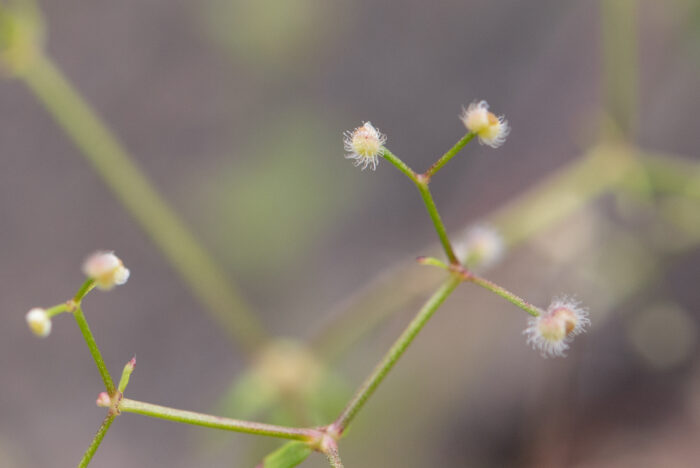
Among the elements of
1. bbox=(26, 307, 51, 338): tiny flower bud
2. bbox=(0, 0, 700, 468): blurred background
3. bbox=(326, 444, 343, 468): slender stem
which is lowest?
bbox=(26, 307, 51, 338): tiny flower bud

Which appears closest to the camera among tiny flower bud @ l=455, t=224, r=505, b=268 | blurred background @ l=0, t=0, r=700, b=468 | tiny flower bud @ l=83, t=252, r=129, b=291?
tiny flower bud @ l=83, t=252, r=129, b=291

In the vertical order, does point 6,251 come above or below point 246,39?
below

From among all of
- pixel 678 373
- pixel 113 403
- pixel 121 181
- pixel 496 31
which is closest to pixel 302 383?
pixel 121 181

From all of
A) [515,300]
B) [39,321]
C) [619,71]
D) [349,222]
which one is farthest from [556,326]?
[349,222]

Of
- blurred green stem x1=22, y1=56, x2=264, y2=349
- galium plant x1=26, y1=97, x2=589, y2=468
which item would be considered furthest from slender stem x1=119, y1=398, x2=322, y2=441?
blurred green stem x1=22, y1=56, x2=264, y2=349

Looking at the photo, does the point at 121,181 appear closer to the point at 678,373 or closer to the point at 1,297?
the point at 1,297

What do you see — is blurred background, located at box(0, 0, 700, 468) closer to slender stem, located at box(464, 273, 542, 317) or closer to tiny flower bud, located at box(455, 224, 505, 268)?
tiny flower bud, located at box(455, 224, 505, 268)
